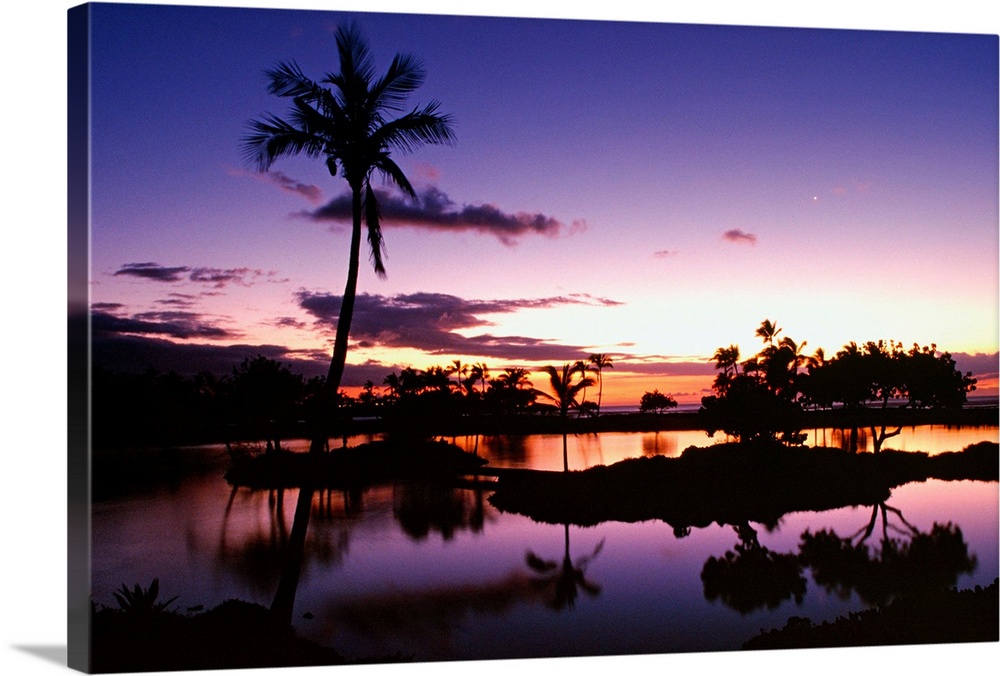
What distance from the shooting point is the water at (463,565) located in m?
7.60

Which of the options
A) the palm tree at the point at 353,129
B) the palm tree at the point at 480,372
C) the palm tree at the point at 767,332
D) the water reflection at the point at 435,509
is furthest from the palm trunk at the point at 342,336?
the palm tree at the point at 767,332

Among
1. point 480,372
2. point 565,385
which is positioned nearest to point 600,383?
point 565,385

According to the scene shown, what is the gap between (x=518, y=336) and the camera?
8.62 meters

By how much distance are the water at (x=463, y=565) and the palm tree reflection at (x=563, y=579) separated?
0.01 meters

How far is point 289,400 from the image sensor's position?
841cm

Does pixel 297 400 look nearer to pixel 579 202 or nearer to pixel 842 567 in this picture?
pixel 579 202

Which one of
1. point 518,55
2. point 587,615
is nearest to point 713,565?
point 587,615

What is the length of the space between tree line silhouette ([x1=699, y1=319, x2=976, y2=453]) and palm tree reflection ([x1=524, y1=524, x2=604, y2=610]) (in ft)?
7.55

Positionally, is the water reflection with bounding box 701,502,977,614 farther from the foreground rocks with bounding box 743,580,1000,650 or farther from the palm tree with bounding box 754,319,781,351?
the palm tree with bounding box 754,319,781,351

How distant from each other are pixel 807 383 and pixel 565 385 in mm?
2571

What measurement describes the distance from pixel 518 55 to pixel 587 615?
4852mm

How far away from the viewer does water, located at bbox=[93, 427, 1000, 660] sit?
24.9 feet

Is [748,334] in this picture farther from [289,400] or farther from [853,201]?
[289,400]

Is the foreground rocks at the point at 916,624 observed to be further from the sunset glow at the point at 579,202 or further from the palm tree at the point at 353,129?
the palm tree at the point at 353,129
